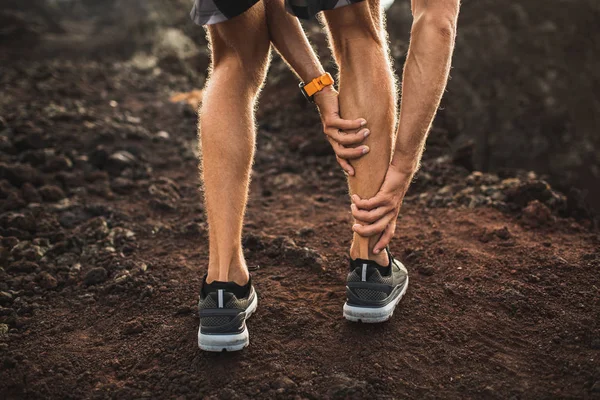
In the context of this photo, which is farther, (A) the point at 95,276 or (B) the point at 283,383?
(A) the point at 95,276

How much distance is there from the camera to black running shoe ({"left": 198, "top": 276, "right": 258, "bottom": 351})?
2.02 metres

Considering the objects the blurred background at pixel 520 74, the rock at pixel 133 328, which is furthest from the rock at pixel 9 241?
the blurred background at pixel 520 74

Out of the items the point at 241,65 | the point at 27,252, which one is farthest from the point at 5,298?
the point at 241,65

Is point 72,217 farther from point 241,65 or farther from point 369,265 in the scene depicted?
point 369,265

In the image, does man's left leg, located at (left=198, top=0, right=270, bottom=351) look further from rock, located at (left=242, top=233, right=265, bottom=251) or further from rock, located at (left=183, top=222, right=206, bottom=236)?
rock, located at (left=183, top=222, right=206, bottom=236)

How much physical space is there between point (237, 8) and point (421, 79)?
68 cm

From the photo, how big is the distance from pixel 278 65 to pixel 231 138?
204 inches

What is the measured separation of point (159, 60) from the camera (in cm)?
873

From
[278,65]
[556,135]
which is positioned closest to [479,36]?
[556,135]

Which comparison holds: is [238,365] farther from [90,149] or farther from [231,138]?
[90,149]

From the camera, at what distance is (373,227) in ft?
6.76

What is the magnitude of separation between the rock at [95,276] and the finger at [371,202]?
143cm

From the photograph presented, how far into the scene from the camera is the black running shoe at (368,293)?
213cm

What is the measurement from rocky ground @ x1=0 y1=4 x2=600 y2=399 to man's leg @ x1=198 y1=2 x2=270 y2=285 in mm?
424
